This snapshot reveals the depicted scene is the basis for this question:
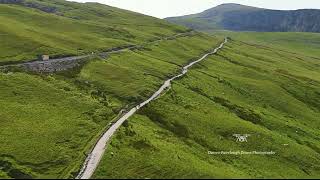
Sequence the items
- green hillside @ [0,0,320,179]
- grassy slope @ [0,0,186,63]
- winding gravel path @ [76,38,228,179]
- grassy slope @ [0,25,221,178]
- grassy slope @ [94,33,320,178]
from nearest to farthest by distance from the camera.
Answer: winding gravel path @ [76,38,228,179] → grassy slope @ [94,33,320,178] → green hillside @ [0,0,320,179] → grassy slope @ [0,25,221,178] → grassy slope @ [0,0,186,63]

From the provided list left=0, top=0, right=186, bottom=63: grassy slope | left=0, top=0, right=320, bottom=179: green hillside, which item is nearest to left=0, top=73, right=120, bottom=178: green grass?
left=0, top=0, right=320, bottom=179: green hillside

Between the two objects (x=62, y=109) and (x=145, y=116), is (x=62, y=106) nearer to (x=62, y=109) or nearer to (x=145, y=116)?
(x=62, y=109)

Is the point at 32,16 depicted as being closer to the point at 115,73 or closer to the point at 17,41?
the point at 17,41

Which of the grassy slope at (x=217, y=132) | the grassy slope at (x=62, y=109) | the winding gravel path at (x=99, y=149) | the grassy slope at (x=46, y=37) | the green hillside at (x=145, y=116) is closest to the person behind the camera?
the winding gravel path at (x=99, y=149)

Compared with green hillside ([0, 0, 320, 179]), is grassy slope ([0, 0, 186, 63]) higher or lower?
higher

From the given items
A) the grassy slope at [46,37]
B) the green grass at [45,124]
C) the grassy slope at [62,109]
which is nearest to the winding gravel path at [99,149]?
the grassy slope at [62,109]

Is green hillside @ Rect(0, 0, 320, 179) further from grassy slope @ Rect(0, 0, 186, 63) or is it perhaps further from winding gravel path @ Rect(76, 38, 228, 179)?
winding gravel path @ Rect(76, 38, 228, 179)

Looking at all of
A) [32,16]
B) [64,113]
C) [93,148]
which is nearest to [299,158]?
[93,148]

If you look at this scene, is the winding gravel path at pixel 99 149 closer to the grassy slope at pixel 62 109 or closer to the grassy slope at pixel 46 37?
the grassy slope at pixel 62 109
